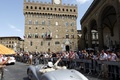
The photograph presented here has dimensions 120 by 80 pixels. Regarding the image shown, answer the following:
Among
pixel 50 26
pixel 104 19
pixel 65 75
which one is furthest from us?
pixel 50 26

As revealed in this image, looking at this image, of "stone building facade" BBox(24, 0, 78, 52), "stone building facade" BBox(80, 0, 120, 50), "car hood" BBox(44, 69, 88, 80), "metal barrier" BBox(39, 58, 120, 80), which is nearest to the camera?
"car hood" BBox(44, 69, 88, 80)

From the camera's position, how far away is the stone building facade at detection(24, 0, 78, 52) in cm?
6197

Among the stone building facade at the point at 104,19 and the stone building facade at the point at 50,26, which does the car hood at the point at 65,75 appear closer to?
the stone building facade at the point at 104,19

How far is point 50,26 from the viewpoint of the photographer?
63938 millimetres

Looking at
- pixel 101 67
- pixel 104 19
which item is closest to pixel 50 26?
pixel 104 19

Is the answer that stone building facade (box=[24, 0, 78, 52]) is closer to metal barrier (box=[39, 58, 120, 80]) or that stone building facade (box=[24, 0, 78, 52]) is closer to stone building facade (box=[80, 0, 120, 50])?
stone building facade (box=[80, 0, 120, 50])

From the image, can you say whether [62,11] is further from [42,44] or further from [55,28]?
[42,44]

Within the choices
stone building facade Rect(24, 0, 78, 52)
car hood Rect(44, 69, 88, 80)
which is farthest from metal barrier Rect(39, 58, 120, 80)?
stone building facade Rect(24, 0, 78, 52)

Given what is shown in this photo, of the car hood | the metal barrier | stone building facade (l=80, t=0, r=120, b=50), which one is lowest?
the metal barrier

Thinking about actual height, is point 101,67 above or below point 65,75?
below

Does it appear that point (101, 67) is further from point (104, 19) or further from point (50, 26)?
point (50, 26)

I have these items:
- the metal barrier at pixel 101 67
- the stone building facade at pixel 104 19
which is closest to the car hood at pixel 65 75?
the metal barrier at pixel 101 67

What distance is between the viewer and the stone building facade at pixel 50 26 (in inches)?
2440

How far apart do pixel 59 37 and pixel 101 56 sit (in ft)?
172
